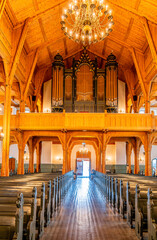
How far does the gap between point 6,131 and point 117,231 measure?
10.0 m

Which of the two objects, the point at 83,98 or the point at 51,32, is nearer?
the point at 51,32

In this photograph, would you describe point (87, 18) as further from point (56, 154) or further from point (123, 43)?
point (56, 154)

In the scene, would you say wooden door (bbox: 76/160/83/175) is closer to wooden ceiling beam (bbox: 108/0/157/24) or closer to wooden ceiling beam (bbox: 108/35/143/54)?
wooden ceiling beam (bbox: 108/35/143/54)

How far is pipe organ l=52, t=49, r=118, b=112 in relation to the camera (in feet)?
68.0

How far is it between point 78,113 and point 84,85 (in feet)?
17.4

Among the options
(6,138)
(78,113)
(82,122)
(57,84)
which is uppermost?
(57,84)

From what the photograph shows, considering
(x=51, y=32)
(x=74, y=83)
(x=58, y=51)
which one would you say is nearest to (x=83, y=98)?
(x=74, y=83)

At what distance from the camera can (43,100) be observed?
25.2 metres

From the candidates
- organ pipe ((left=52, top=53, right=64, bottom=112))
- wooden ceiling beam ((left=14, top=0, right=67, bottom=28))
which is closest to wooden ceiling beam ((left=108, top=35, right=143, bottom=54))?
organ pipe ((left=52, top=53, right=64, bottom=112))

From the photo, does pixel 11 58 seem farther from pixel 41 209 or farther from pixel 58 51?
pixel 41 209

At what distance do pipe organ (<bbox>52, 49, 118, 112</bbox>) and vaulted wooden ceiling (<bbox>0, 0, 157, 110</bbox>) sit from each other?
154cm

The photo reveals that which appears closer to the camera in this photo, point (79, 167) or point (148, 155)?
point (148, 155)

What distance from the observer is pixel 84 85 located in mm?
21406

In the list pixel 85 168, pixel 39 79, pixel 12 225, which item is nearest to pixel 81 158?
pixel 85 168
